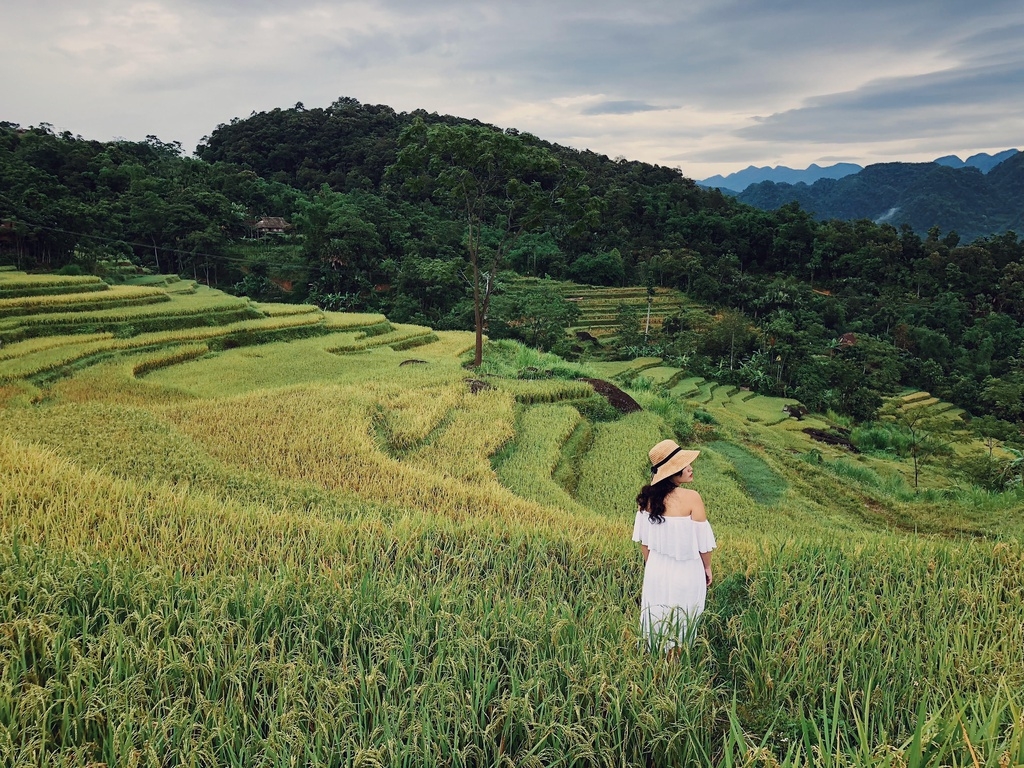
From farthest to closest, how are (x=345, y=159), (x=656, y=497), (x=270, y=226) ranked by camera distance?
(x=345, y=159), (x=270, y=226), (x=656, y=497)

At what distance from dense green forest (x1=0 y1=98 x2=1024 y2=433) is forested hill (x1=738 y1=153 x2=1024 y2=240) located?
33.4 m

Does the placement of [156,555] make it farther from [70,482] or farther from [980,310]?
[980,310]

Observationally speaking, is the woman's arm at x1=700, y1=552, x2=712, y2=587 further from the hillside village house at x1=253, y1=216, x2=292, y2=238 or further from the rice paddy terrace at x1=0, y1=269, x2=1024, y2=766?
the hillside village house at x1=253, y1=216, x2=292, y2=238

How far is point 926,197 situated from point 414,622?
119162 millimetres

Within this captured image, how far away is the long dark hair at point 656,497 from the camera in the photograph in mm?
2896

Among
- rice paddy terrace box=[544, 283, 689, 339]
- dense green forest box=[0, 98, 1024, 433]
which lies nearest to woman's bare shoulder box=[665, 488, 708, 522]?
dense green forest box=[0, 98, 1024, 433]

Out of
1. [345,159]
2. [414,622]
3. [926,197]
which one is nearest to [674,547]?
[414,622]

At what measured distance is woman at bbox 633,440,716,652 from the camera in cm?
281

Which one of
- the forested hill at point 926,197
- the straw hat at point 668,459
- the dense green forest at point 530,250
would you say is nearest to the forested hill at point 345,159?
the dense green forest at point 530,250

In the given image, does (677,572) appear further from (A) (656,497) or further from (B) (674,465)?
(B) (674,465)

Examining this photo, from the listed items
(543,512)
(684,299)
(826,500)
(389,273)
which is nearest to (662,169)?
(684,299)

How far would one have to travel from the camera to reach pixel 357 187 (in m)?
45.5

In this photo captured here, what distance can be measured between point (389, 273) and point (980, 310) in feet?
131

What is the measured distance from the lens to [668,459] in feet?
9.70
